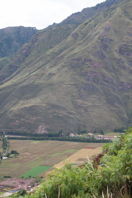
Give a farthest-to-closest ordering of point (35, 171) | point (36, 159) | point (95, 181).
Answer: point (36, 159)
point (35, 171)
point (95, 181)

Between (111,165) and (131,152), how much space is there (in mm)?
1395

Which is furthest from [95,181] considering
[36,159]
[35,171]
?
[36,159]

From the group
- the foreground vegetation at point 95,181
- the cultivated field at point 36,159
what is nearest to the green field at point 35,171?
the cultivated field at point 36,159

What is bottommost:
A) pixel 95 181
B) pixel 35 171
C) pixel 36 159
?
pixel 35 171

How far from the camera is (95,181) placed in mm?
20438

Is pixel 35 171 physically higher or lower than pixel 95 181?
lower

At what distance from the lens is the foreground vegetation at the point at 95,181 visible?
19.6 metres

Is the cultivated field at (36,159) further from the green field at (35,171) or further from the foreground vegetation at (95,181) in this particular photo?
the foreground vegetation at (95,181)

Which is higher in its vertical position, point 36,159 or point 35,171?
point 36,159

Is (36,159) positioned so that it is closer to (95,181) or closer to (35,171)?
(35,171)

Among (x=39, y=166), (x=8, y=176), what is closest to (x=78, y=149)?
(x=39, y=166)

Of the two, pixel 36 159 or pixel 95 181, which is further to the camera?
pixel 36 159

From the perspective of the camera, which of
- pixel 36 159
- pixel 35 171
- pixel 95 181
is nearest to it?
pixel 95 181

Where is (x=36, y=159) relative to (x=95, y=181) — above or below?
below
